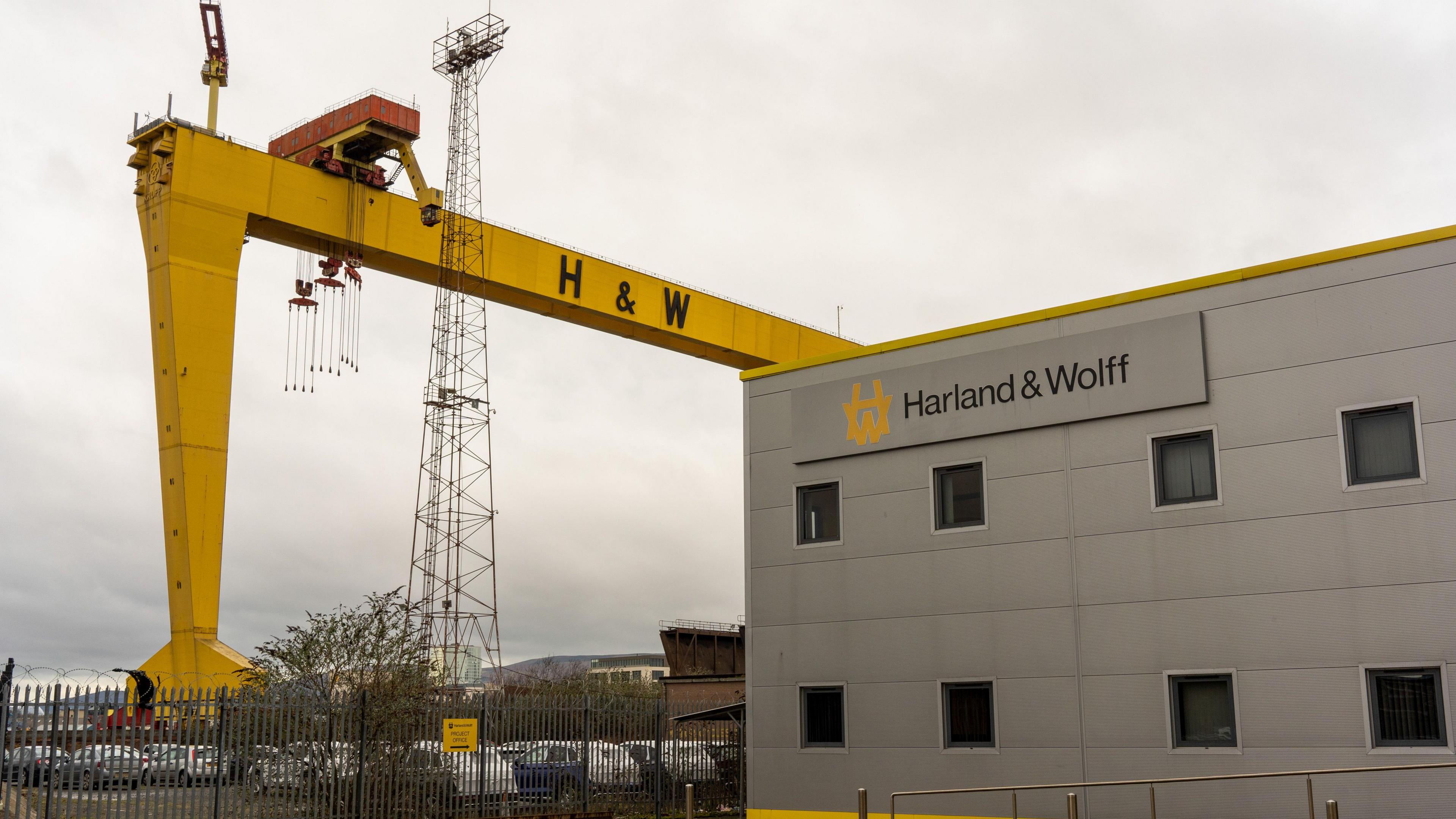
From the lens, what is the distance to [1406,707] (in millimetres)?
14859

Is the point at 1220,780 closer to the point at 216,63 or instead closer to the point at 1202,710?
the point at 1202,710

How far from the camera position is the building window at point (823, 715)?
19.8 meters

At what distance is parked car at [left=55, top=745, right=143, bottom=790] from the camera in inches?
639

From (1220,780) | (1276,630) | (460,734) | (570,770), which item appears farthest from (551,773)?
(1276,630)

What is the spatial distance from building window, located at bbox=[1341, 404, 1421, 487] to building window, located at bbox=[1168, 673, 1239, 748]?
3.12 metres

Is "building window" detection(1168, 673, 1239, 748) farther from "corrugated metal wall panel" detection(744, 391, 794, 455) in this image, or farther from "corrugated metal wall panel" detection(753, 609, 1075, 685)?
"corrugated metal wall panel" detection(744, 391, 794, 455)

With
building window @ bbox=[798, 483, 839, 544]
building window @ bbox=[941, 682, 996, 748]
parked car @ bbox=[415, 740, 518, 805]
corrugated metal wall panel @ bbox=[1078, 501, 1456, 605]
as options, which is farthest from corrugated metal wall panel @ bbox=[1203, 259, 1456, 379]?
parked car @ bbox=[415, 740, 518, 805]

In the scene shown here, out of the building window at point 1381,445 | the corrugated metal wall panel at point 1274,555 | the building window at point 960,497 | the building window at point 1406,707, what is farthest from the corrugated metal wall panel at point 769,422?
the building window at point 1406,707

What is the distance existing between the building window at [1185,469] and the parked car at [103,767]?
1458 centimetres

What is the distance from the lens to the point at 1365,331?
625 inches

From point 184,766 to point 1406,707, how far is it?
1631 cm

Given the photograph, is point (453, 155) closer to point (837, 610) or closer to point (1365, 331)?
point (837, 610)

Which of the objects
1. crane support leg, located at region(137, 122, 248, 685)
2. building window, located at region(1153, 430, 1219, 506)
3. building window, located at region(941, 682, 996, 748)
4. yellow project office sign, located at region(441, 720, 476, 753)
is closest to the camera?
building window, located at region(1153, 430, 1219, 506)

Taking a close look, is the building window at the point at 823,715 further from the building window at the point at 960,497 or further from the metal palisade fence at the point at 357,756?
the metal palisade fence at the point at 357,756
